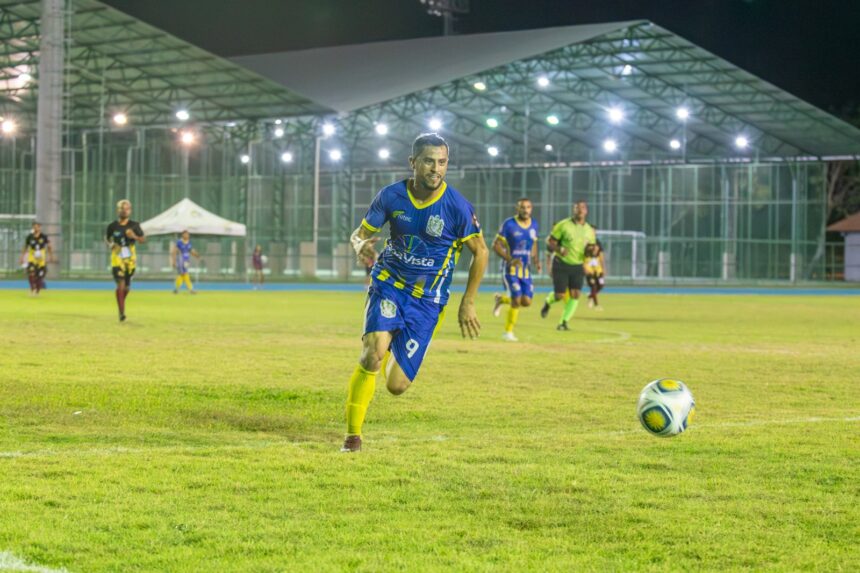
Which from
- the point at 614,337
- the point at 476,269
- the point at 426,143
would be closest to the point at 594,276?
the point at 614,337

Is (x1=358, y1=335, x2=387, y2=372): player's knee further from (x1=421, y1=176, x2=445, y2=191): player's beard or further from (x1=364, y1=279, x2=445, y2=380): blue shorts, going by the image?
(x1=421, y1=176, x2=445, y2=191): player's beard

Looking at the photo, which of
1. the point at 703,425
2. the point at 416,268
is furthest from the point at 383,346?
the point at 703,425

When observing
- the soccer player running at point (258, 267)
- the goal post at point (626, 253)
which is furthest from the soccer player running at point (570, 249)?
the goal post at point (626, 253)

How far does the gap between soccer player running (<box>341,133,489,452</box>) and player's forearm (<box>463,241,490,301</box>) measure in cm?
4

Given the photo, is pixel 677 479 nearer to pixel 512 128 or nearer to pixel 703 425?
pixel 703 425

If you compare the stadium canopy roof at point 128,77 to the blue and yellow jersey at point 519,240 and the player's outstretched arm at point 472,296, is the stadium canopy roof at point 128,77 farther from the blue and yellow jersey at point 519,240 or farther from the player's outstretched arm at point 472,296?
the player's outstretched arm at point 472,296

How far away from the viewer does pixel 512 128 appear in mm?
61000

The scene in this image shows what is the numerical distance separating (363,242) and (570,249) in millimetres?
13552

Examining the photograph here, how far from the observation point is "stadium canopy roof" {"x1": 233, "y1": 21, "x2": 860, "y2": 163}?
50.8 metres

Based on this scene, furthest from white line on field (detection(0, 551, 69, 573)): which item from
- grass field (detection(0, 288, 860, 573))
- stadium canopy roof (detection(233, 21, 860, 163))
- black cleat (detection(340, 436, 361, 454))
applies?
stadium canopy roof (detection(233, 21, 860, 163))

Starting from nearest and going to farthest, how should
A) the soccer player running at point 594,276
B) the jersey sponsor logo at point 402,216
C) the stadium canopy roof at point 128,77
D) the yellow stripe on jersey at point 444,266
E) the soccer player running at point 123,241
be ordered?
1. the jersey sponsor logo at point 402,216
2. the yellow stripe on jersey at point 444,266
3. the soccer player running at point 123,241
4. the soccer player running at point 594,276
5. the stadium canopy roof at point 128,77

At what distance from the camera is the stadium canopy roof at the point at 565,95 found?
50.8m

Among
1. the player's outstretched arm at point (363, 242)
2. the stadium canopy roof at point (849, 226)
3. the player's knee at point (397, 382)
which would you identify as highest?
the stadium canopy roof at point (849, 226)

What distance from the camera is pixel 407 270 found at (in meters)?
8.31
